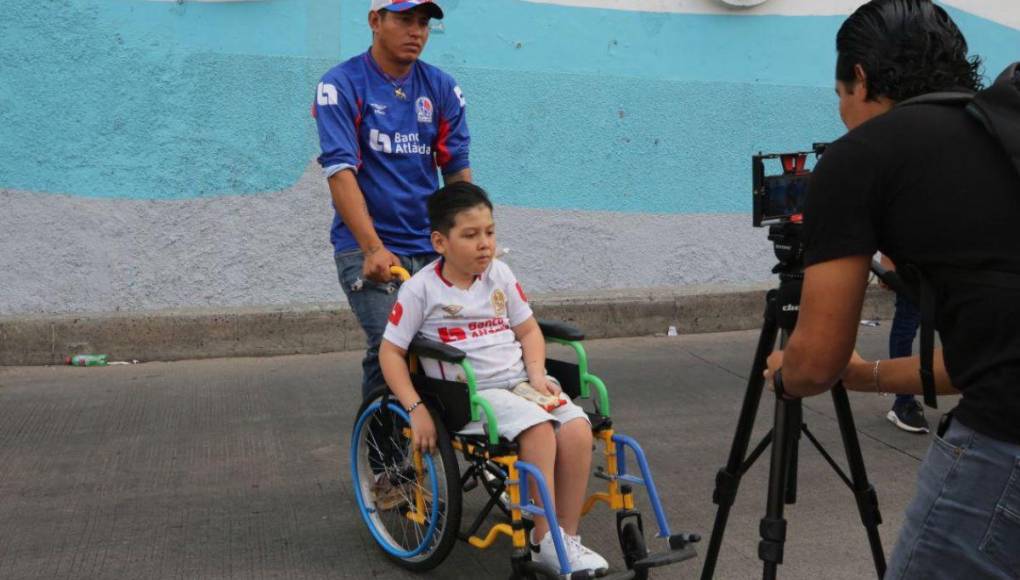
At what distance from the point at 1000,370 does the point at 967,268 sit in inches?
7.6

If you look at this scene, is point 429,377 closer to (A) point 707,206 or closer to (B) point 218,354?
(B) point 218,354

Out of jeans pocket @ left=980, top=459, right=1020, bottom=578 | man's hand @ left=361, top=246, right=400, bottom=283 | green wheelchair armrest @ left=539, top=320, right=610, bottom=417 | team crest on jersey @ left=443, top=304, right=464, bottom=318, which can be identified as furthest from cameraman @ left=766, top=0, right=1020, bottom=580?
man's hand @ left=361, top=246, right=400, bottom=283

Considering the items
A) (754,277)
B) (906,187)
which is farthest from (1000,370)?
(754,277)

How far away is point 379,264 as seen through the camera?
162 inches

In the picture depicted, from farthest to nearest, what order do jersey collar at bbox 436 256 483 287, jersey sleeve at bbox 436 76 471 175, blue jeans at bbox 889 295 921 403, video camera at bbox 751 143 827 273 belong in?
blue jeans at bbox 889 295 921 403 < jersey sleeve at bbox 436 76 471 175 < jersey collar at bbox 436 256 483 287 < video camera at bbox 751 143 827 273

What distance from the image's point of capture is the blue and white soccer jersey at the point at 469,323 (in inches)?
152

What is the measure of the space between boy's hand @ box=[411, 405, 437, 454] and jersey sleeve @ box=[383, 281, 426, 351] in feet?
0.84

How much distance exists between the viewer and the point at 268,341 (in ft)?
23.9

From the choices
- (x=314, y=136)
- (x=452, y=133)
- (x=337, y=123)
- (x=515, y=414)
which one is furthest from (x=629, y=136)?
(x=515, y=414)

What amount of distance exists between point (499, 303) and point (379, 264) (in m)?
0.48

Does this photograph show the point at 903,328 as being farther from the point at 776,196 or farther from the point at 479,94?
the point at 479,94

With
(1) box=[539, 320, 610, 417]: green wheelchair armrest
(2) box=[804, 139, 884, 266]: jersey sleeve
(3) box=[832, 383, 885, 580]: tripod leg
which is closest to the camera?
(2) box=[804, 139, 884, 266]: jersey sleeve

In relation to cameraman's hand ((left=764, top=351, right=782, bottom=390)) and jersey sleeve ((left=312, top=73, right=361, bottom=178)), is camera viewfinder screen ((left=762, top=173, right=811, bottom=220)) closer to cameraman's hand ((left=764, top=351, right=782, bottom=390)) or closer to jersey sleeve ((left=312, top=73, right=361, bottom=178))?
cameraman's hand ((left=764, top=351, right=782, bottom=390))

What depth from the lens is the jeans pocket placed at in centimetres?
200
